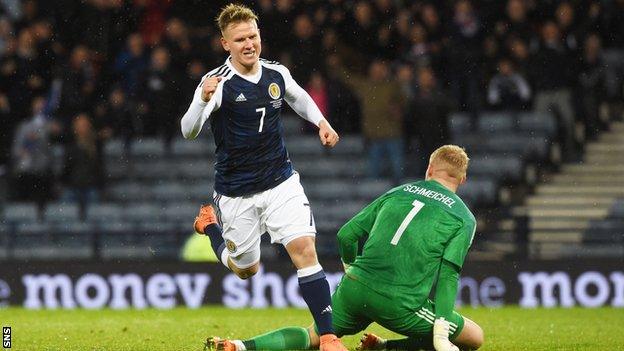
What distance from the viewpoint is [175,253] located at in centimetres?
1585

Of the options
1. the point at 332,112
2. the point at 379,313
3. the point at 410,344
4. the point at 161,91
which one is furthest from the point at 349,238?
the point at 161,91

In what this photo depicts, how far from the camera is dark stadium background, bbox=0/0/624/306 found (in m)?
16.9

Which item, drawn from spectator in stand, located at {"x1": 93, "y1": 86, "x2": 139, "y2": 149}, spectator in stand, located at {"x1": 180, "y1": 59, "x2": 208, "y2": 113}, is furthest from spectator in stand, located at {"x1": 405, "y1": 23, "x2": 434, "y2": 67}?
spectator in stand, located at {"x1": 93, "y1": 86, "x2": 139, "y2": 149}

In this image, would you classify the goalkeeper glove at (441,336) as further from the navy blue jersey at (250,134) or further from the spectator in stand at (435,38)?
the spectator in stand at (435,38)

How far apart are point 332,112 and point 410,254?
32.2 ft

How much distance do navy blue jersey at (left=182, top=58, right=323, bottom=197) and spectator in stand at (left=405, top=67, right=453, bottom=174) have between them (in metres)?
8.35

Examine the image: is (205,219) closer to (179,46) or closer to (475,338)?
(475,338)

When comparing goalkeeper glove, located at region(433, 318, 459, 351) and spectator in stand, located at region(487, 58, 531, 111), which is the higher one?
spectator in stand, located at region(487, 58, 531, 111)

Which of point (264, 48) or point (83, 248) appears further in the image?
point (264, 48)

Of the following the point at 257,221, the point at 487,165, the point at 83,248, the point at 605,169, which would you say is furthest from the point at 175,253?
the point at 257,221

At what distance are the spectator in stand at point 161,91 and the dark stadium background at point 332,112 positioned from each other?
2cm

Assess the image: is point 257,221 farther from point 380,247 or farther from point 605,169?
point 605,169

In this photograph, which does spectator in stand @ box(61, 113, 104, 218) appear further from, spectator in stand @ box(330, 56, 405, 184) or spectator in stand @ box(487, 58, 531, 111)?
spectator in stand @ box(487, 58, 531, 111)

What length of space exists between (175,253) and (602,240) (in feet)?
16.7
